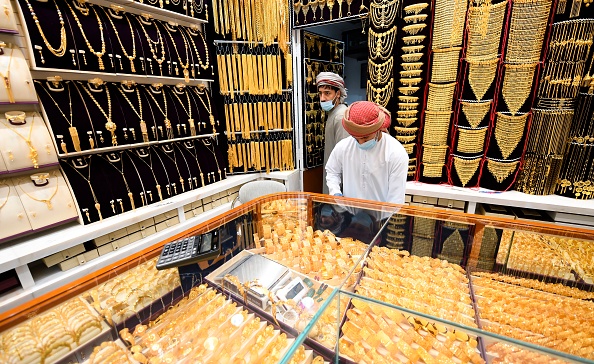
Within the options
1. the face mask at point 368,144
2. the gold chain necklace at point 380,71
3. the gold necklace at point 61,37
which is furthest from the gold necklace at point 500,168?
the gold necklace at point 61,37

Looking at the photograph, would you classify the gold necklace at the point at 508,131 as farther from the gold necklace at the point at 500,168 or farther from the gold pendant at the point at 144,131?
the gold pendant at the point at 144,131

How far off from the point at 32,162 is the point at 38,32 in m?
0.94

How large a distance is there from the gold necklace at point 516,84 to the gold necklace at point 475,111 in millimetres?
154

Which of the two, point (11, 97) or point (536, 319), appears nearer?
point (536, 319)

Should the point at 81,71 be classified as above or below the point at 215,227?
above

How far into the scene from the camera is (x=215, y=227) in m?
1.37

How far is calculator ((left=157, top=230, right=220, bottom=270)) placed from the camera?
104cm

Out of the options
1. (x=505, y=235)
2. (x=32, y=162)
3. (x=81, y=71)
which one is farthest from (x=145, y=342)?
(x=81, y=71)

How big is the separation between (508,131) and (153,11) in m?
3.65

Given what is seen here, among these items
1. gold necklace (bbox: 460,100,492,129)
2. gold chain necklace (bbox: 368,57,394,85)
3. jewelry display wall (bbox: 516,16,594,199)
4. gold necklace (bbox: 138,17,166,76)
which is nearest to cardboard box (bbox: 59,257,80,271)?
gold necklace (bbox: 138,17,166,76)

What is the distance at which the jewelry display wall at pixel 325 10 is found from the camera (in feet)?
9.78

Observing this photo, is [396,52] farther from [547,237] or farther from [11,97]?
[11,97]

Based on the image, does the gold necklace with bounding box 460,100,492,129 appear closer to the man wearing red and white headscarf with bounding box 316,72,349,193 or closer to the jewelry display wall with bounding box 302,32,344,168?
the man wearing red and white headscarf with bounding box 316,72,349,193

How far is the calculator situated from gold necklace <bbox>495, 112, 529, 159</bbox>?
276cm
